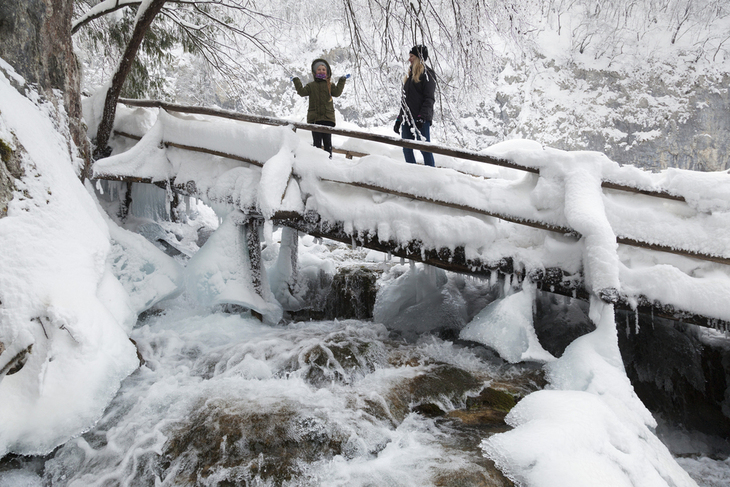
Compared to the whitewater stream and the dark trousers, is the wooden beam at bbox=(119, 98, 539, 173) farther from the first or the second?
the whitewater stream

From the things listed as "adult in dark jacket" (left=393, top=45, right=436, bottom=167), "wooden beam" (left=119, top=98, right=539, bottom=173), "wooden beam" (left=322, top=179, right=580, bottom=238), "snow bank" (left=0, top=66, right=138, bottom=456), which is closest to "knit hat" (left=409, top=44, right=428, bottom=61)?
"adult in dark jacket" (left=393, top=45, right=436, bottom=167)

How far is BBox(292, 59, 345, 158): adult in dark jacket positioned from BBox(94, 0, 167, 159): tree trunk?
1909 millimetres

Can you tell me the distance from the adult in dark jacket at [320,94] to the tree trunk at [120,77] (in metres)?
1.91

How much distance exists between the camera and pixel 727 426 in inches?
184

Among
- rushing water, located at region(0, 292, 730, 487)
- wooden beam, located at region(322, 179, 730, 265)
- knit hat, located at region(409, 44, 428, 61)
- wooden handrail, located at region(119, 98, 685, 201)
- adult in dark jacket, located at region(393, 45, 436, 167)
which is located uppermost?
knit hat, located at region(409, 44, 428, 61)

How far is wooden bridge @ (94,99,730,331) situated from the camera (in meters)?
3.71

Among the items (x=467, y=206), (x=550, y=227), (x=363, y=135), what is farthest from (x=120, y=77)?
(x=550, y=227)

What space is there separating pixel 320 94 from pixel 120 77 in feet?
8.48

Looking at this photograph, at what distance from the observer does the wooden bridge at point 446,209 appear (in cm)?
371

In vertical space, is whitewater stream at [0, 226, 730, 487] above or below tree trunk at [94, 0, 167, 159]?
below

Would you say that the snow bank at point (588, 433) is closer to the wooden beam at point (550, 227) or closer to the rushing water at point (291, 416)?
the rushing water at point (291, 416)

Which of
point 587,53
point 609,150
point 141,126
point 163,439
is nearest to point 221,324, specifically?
point 163,439

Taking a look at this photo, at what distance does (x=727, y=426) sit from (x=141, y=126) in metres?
8.55

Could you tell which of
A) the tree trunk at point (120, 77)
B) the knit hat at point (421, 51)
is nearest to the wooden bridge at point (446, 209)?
the tree trunk at point (120, 77)
